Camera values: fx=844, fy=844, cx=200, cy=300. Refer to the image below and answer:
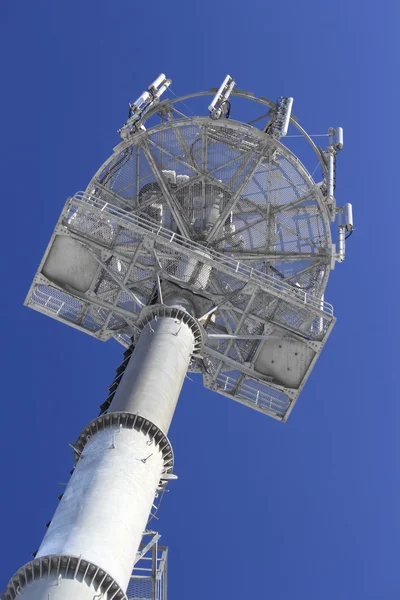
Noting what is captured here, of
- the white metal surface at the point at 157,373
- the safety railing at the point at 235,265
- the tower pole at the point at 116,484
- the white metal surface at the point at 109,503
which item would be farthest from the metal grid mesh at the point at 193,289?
the white metal surface at the point at 109,503

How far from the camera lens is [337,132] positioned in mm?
36750

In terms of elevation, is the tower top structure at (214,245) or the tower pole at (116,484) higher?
the tower top structure at (214,245)

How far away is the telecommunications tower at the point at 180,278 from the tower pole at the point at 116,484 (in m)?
0.05

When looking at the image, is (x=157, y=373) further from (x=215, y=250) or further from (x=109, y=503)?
(x=215, y=250)

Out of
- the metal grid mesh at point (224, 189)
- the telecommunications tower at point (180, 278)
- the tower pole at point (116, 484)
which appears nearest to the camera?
the tower pole at point (116, 484)

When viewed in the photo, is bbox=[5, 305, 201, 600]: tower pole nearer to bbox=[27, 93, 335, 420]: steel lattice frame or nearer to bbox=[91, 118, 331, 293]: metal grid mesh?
bbox=[27, 93, 335, 420]: steel lattice frame

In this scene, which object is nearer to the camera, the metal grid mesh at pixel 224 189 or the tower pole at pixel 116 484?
the tower pole at pixel 116 484

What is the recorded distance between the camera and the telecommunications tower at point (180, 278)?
73.8ft

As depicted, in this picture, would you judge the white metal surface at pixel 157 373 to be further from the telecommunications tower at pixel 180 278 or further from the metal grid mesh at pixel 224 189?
the metal grid mesh at pixel 224 189

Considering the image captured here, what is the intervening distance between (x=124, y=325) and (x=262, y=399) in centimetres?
613

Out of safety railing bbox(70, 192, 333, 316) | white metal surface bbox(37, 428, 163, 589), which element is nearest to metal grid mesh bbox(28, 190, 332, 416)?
safety railing bbox(70, 192, 333, 316)

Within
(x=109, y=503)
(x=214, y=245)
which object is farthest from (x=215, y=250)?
A: (x=109, y=503)

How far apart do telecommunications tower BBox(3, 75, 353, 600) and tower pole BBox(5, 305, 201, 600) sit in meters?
0.05

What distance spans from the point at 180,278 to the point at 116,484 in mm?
10959
